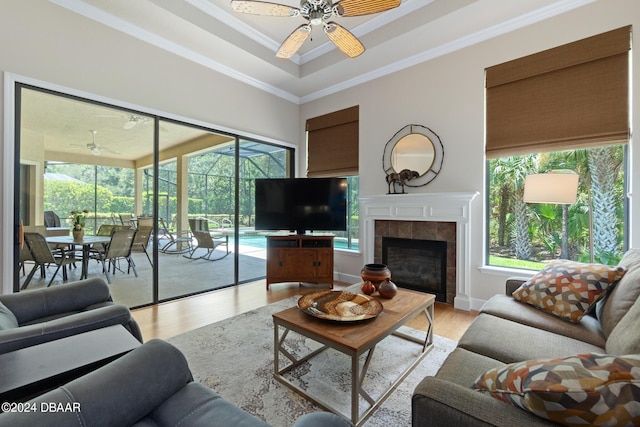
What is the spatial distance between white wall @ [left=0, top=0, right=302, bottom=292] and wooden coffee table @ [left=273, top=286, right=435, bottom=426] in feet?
8.47

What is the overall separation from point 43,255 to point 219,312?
1.76 metres

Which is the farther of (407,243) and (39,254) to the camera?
(407,243)

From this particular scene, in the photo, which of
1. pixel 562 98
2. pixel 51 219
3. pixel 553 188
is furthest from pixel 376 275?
pixel 51 219

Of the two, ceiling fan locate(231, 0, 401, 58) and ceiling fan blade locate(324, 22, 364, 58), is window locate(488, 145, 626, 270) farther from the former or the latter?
ceiling fan locate(231, 0, 401, 58)

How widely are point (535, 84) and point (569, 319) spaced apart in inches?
93.7

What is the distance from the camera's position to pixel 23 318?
1.60 meters

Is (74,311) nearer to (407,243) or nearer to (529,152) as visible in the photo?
(407,243)

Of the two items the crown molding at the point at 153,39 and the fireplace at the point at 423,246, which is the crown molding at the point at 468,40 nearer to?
the crown molding at the point at 153,39

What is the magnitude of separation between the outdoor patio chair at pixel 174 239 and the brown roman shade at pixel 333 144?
2.20 meters

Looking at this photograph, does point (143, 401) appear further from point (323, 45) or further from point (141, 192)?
point (323, 45)

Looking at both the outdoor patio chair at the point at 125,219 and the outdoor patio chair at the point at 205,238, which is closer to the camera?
the outdoor patio chair at the point at 125,219

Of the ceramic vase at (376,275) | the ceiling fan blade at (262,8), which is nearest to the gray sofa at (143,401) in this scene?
the ceramic vase at (376,275)

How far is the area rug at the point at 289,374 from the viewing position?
63.1 inches

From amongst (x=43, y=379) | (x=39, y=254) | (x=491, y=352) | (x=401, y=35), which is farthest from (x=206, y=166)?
(x=491, y=352)
